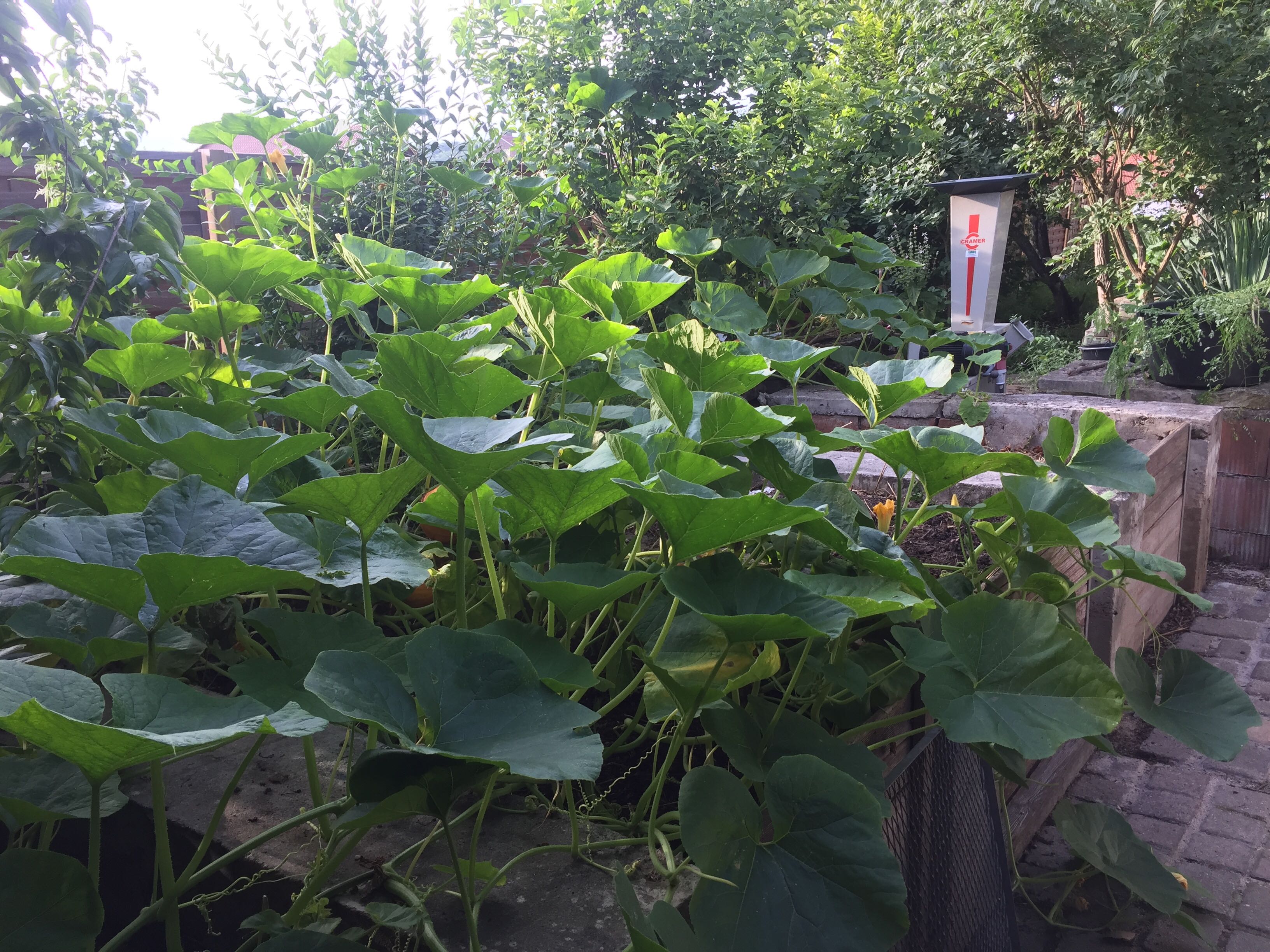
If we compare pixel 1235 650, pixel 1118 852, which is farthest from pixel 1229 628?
pixel 1118 852

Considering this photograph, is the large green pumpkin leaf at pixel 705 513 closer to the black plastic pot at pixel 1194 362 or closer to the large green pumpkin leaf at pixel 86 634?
the large green pumpkin leaf at pixel 86 634

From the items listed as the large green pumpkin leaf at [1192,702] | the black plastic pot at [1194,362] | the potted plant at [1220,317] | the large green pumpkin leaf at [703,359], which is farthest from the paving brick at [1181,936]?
the black plastic pot at [1194,362]

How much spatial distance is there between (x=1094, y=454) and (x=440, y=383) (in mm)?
891

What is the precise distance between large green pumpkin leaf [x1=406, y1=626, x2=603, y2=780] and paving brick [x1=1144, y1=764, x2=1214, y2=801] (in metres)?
2.19

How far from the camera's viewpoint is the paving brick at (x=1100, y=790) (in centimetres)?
206

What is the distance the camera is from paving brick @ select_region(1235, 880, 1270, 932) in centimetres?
162

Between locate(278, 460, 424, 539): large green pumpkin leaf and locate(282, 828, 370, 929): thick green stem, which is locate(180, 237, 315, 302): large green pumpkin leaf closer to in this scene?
locate(278, 460, 424, 539): large green pumpkin leaf

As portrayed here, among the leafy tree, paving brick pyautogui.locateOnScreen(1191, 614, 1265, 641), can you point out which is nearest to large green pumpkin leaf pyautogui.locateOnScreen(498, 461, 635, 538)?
paving brick pyautogui.locateOnScreen(1191, 614, 1265, 641)

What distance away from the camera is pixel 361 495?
641mm

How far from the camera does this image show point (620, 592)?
0.63m

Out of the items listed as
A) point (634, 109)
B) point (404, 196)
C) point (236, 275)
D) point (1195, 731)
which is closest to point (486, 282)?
point (236, 275)

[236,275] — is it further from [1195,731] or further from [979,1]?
[979,1]

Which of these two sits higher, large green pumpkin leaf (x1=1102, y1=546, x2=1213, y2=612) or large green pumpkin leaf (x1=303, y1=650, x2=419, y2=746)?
large green pumpkin leaf (x1=303, y1=650, x2=419, y2=746)

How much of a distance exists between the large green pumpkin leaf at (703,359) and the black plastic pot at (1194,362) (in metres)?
3.95
